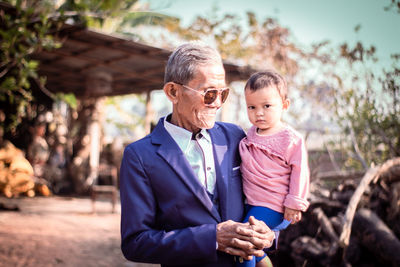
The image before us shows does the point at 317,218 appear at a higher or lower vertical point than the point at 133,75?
lower

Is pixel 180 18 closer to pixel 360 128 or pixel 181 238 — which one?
pixel 360 128

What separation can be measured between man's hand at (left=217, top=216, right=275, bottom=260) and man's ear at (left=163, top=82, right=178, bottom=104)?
736 millimetres

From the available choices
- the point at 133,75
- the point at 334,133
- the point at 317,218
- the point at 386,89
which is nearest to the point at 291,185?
the point at 317,218

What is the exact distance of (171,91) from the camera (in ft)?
6.59

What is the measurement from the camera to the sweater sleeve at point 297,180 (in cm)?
194

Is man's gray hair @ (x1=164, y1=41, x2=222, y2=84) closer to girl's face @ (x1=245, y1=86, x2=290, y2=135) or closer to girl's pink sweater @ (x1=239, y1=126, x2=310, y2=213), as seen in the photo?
girl's face @ (x1=245, y1=86, x2=290, y2=135)

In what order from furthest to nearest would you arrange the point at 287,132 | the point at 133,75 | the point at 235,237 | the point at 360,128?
the point at 133,75, the point at 360,128, the point at 287,132, the point at 235,237

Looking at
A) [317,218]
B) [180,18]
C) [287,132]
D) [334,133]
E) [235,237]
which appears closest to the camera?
[235,237]

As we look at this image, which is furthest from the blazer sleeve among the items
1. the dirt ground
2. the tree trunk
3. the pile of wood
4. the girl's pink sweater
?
the dirt ground

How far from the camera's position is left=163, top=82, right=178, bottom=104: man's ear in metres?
1.98

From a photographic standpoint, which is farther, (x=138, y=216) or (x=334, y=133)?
(x=334, y=133)

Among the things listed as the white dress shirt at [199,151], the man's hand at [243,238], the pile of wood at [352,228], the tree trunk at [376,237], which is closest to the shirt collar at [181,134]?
the white dress shirt at [199,151]

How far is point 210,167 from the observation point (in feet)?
6.50

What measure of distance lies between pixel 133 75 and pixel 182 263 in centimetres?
1004
